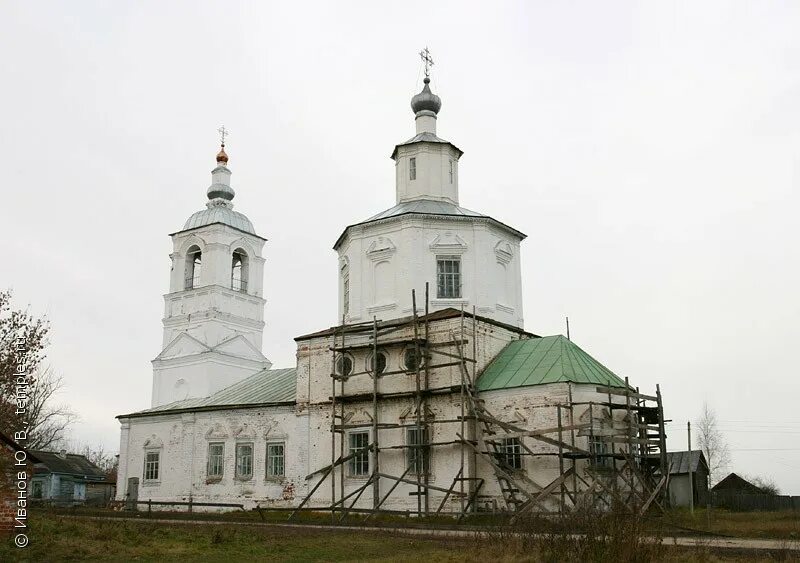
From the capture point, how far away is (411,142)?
27.3 m

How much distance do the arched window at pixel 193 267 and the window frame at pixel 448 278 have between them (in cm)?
1422

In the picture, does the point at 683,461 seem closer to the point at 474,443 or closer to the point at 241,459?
the point at 474,443

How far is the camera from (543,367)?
22.3 m

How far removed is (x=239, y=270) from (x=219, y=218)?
2473 mm

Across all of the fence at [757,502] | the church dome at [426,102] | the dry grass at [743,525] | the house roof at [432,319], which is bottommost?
the dry grass at [743,525]

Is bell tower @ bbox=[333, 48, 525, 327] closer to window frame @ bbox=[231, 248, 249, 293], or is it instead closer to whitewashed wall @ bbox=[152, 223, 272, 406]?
whitewashed wall @ bbox=[152, 223, 272, 406]

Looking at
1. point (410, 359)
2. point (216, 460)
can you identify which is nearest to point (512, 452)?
point (410, 359)

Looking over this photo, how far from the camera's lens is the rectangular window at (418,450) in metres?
22.6

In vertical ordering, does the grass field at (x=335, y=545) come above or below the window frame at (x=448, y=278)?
below

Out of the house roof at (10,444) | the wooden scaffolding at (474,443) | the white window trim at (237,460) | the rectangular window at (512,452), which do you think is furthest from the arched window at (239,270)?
the house roof at (10,444)

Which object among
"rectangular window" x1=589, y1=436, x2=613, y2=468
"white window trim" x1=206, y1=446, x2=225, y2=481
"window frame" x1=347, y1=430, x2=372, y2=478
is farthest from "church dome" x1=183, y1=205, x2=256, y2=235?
"rectangular window" x1=589, y1=436, x2=613, y2=468

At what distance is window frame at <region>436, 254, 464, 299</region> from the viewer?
82.1ft

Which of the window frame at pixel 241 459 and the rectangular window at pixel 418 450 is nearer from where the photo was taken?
the rectangular window at pixel 418 450

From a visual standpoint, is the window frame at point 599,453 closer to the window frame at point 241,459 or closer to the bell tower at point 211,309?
the window frame at point 241,459
